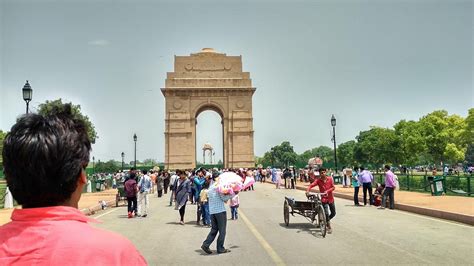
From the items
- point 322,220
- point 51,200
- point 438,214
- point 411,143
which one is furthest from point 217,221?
point 411,143

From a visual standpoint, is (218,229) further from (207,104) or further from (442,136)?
(442,136)

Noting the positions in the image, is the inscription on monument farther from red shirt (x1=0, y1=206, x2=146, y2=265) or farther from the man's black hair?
red shirt (x1=0, y1=206, x2=146, y2=265)

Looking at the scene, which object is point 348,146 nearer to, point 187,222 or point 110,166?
point 110,166

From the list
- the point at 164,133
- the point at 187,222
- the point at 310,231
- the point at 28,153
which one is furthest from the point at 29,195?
the point at 164,133

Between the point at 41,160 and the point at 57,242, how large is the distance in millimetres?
312

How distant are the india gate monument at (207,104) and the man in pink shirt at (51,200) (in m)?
59.2

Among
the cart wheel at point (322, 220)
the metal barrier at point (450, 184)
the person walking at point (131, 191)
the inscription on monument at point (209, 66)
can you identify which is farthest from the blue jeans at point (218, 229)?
the inscription on monument at point (209, 66)

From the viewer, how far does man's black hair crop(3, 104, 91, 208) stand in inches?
63.1

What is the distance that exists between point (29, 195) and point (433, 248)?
335 inches

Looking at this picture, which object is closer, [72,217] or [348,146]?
[72,217]

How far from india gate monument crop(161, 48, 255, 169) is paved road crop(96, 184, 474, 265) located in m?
46.2

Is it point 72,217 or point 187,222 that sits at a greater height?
point 72,217

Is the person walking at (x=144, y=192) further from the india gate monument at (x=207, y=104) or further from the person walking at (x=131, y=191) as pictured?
the india gate monument at (x=207, y=104)

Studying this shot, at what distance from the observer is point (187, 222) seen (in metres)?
14.1
